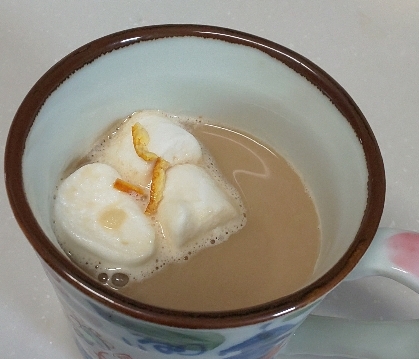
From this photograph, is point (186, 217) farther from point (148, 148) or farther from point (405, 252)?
point (405, 252)

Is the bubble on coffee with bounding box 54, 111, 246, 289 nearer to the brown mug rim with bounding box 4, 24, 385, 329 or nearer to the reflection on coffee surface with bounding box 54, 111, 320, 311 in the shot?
the reflection on coffee surface with bounding box 54, 111, 320, 311

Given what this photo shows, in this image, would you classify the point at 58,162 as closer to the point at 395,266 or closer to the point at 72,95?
the point at 72,95

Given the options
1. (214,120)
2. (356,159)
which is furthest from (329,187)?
(214,120)

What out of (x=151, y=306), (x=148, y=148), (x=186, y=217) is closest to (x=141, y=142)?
(x=148, y=148)

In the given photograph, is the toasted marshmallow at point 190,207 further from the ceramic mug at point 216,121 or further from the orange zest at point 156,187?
the ceramic mug at point 216,121

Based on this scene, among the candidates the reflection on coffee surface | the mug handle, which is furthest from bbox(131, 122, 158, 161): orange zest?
the mug handle

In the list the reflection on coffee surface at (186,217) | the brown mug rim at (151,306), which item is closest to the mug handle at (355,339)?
the reflection on coffee surface at (186,217)

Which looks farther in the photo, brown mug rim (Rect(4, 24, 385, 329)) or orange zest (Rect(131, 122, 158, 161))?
orange zest (Rect(131, 122, 158, 161))
